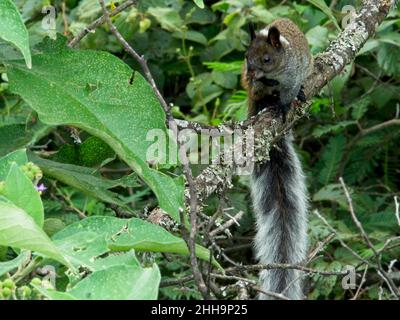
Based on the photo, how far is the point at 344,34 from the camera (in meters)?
2.95

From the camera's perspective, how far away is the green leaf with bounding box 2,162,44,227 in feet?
4.06

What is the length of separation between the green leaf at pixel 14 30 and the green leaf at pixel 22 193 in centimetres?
21

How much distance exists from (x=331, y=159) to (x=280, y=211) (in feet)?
3.80

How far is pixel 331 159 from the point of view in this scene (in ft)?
13.1

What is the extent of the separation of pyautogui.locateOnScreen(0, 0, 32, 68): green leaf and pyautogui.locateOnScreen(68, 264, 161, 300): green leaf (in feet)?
1.36

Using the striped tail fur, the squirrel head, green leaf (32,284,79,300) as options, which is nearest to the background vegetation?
green leaf (32,284,79,300)

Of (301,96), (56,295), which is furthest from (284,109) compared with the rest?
(56,295)

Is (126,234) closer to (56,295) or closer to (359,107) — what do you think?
(56,295)

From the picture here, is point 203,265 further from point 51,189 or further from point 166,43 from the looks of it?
point 166,43

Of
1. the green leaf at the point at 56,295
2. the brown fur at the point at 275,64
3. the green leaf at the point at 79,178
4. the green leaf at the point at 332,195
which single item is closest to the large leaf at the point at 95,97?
the green leaf at the point at 79,178

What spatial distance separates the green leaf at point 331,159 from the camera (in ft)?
12.9

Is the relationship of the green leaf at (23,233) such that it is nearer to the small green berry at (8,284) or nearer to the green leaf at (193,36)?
the small green berry at (8,284)
